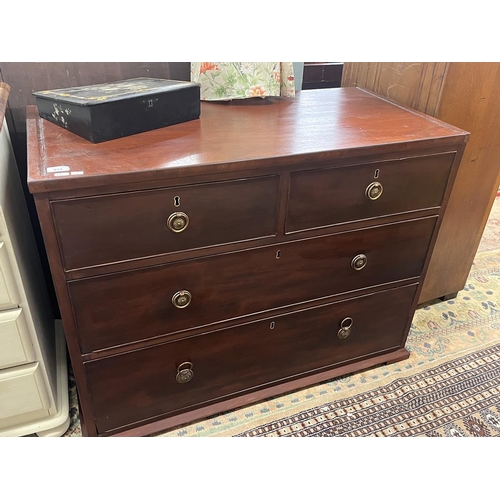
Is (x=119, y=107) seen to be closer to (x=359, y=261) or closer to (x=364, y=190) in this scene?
(x=364, y=190)

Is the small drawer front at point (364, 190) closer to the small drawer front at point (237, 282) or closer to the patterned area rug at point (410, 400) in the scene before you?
the small drawer front at point (237, 282)

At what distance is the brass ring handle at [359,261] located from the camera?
4.14 feet

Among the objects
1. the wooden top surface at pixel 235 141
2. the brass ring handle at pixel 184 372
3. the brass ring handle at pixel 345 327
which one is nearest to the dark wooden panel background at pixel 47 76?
the wooden top surface at pixel 235 141

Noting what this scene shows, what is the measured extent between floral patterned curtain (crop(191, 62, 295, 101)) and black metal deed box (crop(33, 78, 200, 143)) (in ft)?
0.48

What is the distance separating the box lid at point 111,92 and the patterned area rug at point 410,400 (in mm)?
831

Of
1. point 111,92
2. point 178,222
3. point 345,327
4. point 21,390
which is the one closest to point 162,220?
point 178,222

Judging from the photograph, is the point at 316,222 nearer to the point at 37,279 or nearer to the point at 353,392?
the point at 353,392

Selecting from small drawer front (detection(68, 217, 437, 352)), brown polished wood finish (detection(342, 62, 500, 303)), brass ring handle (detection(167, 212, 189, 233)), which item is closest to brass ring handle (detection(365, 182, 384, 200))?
small drawer front (detection(68, 217, 437, 352))

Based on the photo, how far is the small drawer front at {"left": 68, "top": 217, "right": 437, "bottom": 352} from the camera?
3.40ft

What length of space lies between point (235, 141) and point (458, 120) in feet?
2.42

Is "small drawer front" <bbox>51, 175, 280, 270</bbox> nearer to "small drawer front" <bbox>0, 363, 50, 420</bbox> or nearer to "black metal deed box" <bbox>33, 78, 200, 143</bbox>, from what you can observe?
"black metal deed box" <bbox>33, 78, 200, 143</bbox>

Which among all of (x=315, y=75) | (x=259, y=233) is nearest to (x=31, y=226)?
(x=259, y=233)

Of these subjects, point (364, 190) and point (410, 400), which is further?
point (410, 400)

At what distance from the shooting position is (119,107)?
999mm
